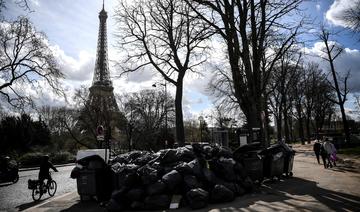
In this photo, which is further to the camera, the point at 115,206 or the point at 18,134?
the point at 18,134

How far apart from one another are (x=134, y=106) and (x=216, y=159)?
4911 centimetres

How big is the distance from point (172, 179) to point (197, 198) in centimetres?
104

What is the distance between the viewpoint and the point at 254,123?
20.2 meters

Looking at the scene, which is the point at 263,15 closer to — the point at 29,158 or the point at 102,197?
the point at 102,197

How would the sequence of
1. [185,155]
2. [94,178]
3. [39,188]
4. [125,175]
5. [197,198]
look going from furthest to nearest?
[39,188] < [94,178] < [185,155] < [125,175] < [197,198]

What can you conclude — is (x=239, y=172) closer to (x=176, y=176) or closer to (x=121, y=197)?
(x=176, y=176)

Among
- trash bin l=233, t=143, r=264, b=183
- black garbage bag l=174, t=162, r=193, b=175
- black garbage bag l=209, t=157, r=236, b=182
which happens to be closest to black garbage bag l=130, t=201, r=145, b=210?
black garbage bag l=174, t=162, r=193, b=175

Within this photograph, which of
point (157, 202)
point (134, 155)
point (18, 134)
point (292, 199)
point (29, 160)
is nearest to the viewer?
point (157, 202)

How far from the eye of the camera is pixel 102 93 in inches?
2387

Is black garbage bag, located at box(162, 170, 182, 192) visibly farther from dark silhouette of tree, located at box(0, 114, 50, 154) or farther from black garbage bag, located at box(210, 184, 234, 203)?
dark silhouette of tree, located at box(0, 114, 50, 154)

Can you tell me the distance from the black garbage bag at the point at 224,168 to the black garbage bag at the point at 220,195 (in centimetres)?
110

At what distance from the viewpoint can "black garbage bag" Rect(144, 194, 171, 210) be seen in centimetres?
1109

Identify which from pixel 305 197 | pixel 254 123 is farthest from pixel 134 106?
pixel 305 197

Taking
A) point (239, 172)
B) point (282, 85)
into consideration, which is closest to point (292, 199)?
point (239, 172)
